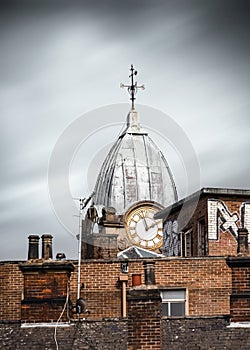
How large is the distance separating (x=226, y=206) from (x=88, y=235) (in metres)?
5.83

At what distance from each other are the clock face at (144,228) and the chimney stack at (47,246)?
12.8 meters

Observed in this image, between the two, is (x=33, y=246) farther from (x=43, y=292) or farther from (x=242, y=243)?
(x=43, y=292)

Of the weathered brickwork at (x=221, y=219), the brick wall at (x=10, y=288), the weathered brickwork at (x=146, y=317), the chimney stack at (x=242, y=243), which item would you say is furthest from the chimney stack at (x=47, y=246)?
the weathered brickwork at (x=146, y=317)

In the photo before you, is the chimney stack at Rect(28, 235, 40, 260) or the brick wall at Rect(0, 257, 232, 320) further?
the brick wall at Rect(0, 257, 232, 320)

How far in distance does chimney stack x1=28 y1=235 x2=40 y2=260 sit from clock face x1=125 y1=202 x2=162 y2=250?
12607mm

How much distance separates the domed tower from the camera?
147ft

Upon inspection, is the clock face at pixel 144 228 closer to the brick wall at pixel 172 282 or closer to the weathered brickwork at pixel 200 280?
the brick wall at pixel 172 282

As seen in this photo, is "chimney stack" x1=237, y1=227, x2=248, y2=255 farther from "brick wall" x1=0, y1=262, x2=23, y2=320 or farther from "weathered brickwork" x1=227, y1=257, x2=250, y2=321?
"brick wall" x1=0, y1=262, x2=23, y2=320

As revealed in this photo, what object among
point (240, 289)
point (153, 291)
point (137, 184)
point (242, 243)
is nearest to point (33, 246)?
point (242, 243)

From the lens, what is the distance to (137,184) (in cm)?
4834

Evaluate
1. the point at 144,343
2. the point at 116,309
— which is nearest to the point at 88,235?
the point at 116,309

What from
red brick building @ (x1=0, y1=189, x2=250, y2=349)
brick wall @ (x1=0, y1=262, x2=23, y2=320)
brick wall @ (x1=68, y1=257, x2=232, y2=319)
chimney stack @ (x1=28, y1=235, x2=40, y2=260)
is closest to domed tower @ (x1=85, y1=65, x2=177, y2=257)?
red brick building @ (x1=0, y1=189, x2=250, y2=349)

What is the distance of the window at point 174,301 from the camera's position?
103 ft

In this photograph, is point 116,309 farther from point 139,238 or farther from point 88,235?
point 139,238
